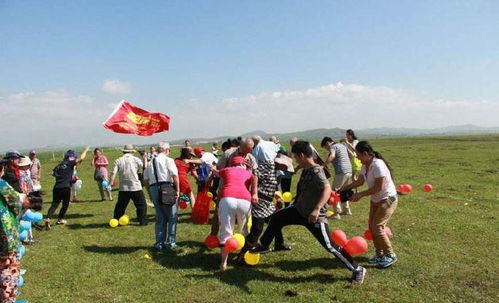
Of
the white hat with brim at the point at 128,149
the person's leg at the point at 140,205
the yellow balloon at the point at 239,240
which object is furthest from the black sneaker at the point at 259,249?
the white hat with brim at the point at 128,149

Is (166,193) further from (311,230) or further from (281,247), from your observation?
(311,230)

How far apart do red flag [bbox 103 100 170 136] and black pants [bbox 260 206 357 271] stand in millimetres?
5838

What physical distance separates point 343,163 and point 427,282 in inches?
180

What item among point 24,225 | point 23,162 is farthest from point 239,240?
point 24,225

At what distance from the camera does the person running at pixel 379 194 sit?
21.5ft

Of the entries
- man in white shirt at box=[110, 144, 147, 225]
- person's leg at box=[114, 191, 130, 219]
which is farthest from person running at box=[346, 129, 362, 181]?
person's leg at box=[114, 191, 130, 219]

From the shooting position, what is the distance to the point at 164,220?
8258mm

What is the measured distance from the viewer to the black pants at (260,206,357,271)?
→ 6.09 meters

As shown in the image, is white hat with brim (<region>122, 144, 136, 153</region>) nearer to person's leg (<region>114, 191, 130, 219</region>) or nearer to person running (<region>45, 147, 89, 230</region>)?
person's leg (<region>114, 191, 130, 219</region>)

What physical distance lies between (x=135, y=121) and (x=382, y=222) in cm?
792

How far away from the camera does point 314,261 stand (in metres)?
7.30

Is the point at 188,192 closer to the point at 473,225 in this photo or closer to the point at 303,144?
the point at 303,144

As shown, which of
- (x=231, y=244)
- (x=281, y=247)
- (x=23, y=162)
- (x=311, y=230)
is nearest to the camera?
(x=311, y=230)

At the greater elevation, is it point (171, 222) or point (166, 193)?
point (166, 193)
